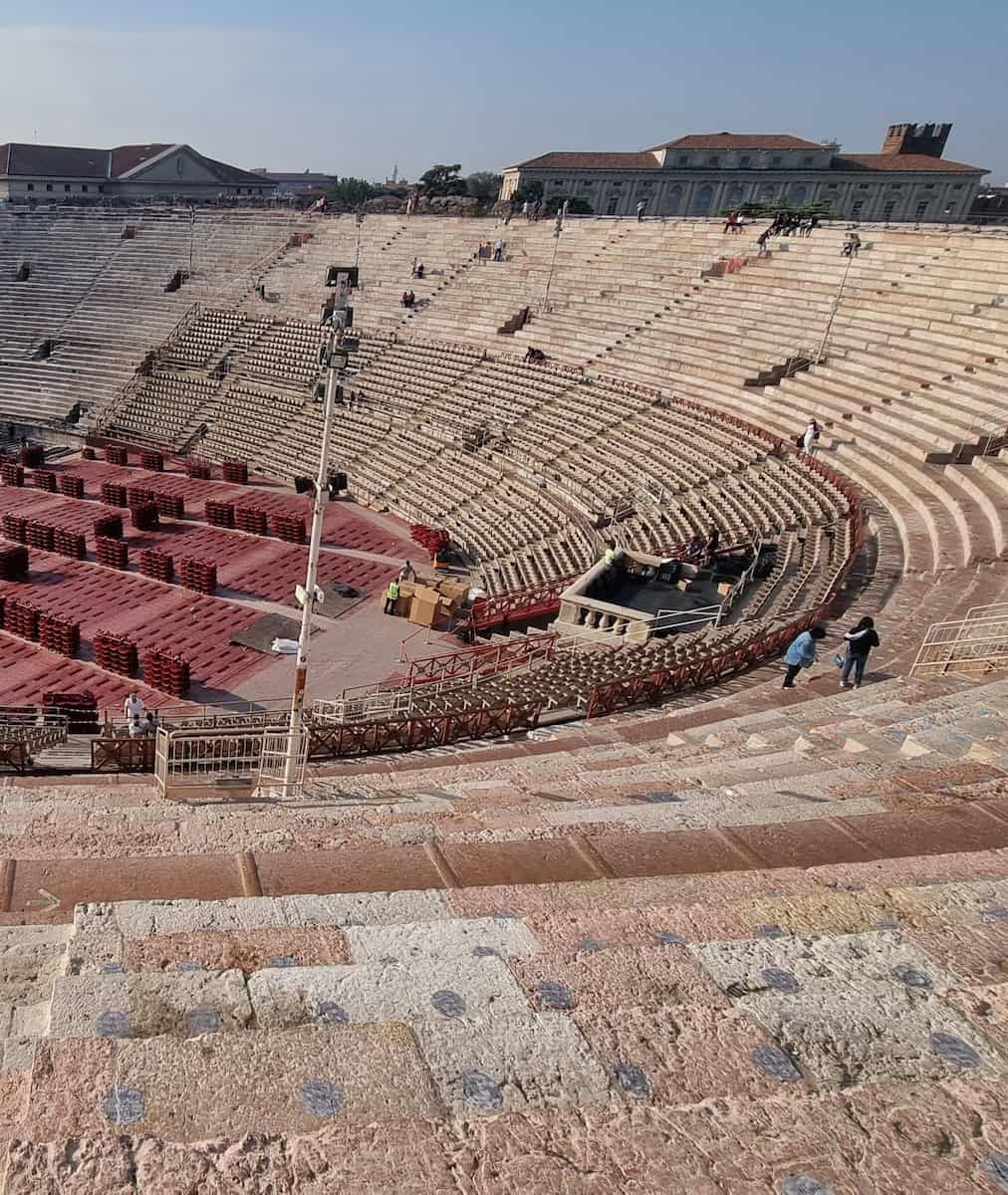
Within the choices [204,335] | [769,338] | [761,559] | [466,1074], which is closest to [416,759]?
[466,1074]

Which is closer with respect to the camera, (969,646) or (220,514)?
(969,646)

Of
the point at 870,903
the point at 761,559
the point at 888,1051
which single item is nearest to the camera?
the point at 888,1051

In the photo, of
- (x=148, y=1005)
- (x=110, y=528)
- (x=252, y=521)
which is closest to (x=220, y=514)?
(x=252, y=521)

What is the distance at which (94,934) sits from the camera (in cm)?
432

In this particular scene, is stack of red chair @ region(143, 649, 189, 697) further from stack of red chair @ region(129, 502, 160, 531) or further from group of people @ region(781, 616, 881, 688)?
group of people @ region(781, 616, 881, 688)

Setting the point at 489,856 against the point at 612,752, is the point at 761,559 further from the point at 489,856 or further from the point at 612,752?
the point at 489,856

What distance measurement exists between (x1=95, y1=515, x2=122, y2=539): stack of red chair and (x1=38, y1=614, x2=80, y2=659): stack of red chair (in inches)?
251

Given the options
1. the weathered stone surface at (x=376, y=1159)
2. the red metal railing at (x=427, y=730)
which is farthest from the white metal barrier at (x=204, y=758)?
the weathered stone surface at (x=376, y=1159)

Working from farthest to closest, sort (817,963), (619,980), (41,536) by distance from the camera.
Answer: (41,536) → (817,963) → (619,980)

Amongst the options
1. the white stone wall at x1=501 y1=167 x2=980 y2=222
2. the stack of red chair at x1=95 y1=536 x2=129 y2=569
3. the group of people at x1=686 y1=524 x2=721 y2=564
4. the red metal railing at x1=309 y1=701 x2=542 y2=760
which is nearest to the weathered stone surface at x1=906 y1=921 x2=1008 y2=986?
the red metal railing at x1=309 y1=701 x2=542 y2=760

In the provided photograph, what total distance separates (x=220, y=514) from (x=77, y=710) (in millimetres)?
13421

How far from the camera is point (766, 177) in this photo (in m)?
80.6

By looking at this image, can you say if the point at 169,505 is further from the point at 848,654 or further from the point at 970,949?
the point at 970,949

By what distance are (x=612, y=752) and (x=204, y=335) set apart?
136ft
